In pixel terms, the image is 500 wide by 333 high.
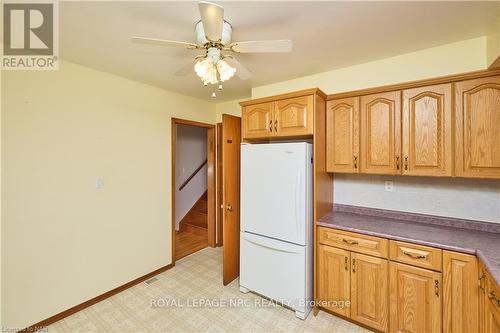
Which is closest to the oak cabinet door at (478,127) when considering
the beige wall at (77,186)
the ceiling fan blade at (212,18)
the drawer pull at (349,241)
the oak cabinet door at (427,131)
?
the oak cabinet door at (427,131)

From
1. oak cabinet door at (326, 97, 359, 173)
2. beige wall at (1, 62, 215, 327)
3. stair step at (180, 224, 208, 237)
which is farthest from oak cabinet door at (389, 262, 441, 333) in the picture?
stair step at (180, 224, 208, 237)

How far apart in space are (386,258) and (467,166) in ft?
3.05

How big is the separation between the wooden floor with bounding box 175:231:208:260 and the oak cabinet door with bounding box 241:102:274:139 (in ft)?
7.16

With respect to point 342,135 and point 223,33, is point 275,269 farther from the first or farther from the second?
point 223,33

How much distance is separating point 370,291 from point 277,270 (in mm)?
809

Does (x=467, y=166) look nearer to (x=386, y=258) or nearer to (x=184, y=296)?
(x=386, y=258)

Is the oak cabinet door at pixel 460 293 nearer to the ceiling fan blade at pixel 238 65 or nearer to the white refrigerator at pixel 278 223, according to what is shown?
the white refrigerator at pixel 278 223

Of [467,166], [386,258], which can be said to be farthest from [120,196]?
[467,166]

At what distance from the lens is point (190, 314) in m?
2.15

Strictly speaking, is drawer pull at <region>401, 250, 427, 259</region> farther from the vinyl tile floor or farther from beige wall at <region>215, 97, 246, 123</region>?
beige wall at <region>215, 97, 246, 123</region>

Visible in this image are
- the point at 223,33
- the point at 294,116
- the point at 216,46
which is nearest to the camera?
the point at 216,46

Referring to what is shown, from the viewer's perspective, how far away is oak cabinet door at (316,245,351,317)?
198cm

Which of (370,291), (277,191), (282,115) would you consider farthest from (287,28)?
(370,291)

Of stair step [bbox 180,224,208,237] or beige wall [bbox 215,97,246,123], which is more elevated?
beige wall [bbox 215,97,246,123]
